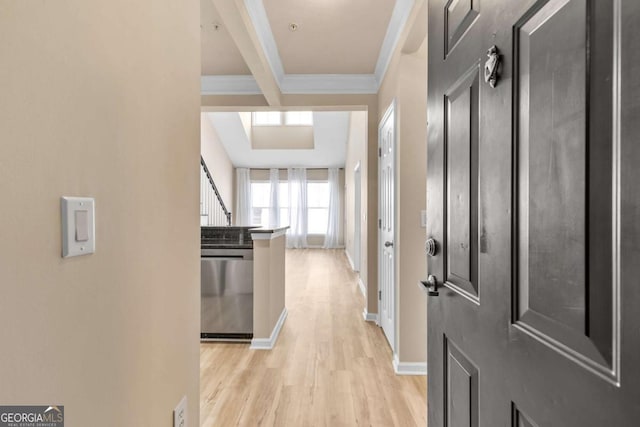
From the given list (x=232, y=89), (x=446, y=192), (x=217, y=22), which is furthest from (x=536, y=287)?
(x=232, y=89)

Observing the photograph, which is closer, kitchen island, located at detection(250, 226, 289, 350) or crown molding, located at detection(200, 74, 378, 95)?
kitchen island, located at detection(250, 226, 289, 350)

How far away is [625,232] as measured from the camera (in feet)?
Result: 1.54

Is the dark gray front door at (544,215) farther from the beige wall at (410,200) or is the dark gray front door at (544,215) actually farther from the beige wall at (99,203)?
the beige wall at (410,200)

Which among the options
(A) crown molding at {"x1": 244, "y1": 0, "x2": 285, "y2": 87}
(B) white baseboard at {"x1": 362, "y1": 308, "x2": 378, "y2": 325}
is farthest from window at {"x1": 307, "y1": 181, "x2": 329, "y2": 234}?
(A) crown molding at {"x1": 244, "y1": 0, "x2": 285, "y2": 87}

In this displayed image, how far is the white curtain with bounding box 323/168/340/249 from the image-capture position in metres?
10.6

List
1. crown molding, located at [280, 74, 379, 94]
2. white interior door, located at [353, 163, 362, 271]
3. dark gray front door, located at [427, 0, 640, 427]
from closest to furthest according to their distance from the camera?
dark gray front door, located at [427, 0, 640, 427], crown molding, located at [280, 74, 379, 94], white interior door, located at [353, 163, 362, 271]

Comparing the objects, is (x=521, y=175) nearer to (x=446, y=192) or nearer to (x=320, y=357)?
(x=446, y=192)

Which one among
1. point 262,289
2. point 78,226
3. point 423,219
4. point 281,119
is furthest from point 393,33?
point 281,119

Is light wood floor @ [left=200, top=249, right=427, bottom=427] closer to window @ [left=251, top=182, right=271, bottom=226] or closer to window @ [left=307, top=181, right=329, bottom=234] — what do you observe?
window @ [left=307, top=181, right=329, bottom=234]

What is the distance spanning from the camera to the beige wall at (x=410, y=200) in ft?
8.64

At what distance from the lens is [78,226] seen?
685 millimetres

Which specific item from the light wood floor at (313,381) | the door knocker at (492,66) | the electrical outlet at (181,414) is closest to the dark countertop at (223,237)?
the light wood floor at (313,381)

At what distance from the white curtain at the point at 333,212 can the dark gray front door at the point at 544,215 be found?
9531 millimetres

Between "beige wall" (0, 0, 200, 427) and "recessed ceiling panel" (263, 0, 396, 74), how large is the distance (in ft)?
4.87
